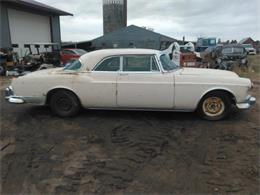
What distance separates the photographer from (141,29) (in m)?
37.5

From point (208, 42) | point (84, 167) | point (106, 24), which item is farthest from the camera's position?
point (106, 24)

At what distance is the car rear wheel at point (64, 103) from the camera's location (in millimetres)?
5953

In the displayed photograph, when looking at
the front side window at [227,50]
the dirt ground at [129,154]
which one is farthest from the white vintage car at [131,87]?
the front side window at [227,50]

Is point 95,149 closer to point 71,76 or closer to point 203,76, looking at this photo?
point 71,76

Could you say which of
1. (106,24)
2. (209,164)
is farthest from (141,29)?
(209,164)

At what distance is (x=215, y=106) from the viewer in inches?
222

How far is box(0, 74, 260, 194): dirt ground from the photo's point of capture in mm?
3330

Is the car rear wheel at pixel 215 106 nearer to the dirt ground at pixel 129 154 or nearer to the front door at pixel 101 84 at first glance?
the dirt ground at pixel 129 154

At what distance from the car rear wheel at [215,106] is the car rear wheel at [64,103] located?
2631 millimetres

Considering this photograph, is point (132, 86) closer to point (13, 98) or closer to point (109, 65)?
point (109, 65)

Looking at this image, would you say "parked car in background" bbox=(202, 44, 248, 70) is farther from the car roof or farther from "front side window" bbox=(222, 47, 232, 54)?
the car roof

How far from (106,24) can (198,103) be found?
48663 mm

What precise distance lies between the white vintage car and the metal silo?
46.8 m

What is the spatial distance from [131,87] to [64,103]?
1537 millimetres
